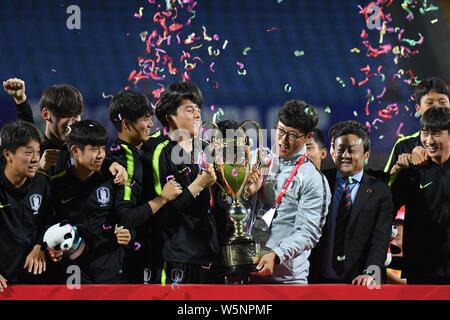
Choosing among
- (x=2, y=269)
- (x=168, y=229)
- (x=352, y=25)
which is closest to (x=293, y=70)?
(x=352, y=25)

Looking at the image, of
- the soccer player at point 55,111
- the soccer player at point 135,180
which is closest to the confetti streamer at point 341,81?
the soccer player at point 135,180

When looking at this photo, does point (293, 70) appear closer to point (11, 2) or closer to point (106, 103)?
point (106, 103)

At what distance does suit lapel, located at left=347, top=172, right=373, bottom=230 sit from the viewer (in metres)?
A: 3.09

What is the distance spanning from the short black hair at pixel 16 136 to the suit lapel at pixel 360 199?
1.57 meters

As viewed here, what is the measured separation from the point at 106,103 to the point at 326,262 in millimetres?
2590

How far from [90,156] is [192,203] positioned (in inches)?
21.9

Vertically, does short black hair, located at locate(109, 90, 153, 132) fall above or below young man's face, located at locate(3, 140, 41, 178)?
above

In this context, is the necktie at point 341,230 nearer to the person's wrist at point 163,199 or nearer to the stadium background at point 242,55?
the person's wrist at point 163,199

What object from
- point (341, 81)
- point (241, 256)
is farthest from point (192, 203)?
point (341, 81)

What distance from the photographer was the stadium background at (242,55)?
512cm

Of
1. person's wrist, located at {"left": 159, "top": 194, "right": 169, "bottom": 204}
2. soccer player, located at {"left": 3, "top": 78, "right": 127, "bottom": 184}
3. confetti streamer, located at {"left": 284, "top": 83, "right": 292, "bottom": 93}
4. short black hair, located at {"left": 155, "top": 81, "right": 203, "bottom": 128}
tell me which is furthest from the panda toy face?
confetti streamer, located at {"left": 284, "top": 83, "right": 292, "bottom": 93}

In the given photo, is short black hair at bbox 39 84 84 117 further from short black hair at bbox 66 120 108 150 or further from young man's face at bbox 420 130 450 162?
young man's face at bbox 420 130 450 162

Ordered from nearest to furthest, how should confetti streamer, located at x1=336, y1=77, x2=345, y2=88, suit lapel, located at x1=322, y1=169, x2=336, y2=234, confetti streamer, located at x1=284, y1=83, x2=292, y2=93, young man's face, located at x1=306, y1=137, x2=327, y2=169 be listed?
suit lapel, located at x1=322, y1=169, x2=336, y2=234, young man's face, located at x1=306, y1=137, x2=327, y2=169, confetti streamer, located at x1=284, y1=83, x2=292, y2=93, confetti streamer, located at x1=336, y1=77, x2=345, y2=88

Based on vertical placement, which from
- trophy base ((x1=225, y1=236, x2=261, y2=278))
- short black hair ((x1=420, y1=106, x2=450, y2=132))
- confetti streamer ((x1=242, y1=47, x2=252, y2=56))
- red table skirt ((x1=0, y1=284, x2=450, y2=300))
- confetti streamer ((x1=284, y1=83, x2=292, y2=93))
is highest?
confetti streamer ((x1=242, y1=47, x2=252, y2=56))
